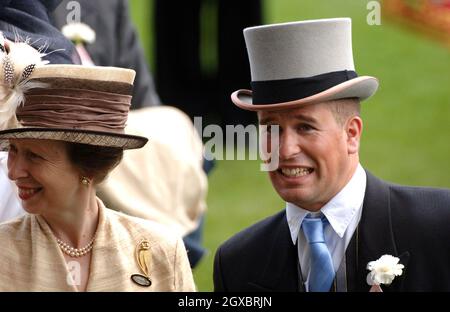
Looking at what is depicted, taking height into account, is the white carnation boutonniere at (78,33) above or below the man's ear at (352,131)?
above

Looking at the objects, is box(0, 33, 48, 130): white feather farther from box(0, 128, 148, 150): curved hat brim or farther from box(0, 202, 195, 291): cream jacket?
box(0, 202, 195, 291): cream jacket

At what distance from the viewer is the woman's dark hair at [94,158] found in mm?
4281

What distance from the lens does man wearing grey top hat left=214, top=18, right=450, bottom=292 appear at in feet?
14.0

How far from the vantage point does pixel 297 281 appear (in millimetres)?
4414

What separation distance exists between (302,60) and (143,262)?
803mm

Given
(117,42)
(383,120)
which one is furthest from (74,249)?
(383,120)

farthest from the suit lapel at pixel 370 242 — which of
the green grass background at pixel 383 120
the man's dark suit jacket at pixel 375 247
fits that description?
the green grass background at pixel 383 120

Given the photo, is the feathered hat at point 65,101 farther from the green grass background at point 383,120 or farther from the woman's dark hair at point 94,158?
the green grass background at point 383,120

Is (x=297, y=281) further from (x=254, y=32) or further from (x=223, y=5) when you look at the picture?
(x=223, y=5)

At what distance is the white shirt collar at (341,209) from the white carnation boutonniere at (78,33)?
1.57 m

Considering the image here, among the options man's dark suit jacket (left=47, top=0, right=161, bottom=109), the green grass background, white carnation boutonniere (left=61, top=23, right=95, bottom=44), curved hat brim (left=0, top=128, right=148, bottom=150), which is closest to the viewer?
curved hat brim (left=0, top=128, right=148, bottom=150)

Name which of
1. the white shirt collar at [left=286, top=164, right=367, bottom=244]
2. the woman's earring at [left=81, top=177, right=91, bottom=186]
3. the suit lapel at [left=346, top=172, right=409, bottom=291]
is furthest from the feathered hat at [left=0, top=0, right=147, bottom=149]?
the suit lapel at [left=346, top=172, right=409, bottom=291]
